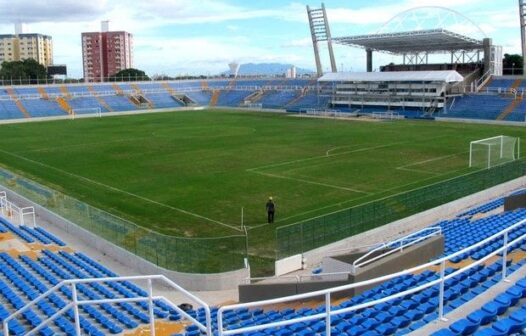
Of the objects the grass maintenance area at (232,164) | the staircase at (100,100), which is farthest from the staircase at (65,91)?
the grass maintenance area at (232,164)

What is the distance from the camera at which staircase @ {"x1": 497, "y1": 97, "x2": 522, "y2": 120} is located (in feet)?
220

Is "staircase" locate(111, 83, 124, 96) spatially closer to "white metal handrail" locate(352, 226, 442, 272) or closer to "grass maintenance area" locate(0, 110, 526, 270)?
"grass maintenance area" locate(0, 110, 526, 270)

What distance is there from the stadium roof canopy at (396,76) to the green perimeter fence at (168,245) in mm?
57827

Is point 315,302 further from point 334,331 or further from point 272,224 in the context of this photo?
point 272,224

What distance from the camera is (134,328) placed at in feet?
41.4

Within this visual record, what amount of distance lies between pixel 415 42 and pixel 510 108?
54.3ft

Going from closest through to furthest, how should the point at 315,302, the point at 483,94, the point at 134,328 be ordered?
the point at 134,328, the point at 315,302, the point at 483,94

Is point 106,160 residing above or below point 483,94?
below

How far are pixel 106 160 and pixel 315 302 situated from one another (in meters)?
33.1

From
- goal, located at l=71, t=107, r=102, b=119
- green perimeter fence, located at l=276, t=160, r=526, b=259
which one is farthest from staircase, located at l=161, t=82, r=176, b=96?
green perimeter fence, located at l=276, t=160, r=526, b=259

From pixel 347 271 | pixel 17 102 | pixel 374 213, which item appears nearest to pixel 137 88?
pixel 17 102

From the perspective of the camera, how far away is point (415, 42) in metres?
78.4

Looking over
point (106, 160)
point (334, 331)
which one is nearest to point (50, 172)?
point (106, 160)

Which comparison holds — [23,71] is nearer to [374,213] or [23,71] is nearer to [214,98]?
[214,98]
